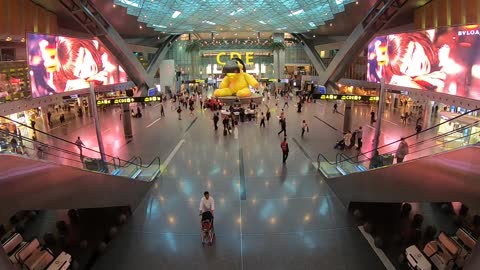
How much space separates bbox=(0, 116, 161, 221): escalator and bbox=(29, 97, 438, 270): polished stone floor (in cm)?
112

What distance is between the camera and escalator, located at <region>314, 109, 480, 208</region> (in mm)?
5559

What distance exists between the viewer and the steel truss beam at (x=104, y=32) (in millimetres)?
15752

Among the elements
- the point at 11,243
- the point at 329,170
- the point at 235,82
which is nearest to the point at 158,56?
the point at 235,82

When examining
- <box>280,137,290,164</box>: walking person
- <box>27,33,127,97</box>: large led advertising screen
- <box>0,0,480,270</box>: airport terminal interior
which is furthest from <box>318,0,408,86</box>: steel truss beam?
<box>27,33,127,97</box>: large led advertising screen

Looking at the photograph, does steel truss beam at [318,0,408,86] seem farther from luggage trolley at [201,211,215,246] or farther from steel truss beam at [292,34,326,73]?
steel truss beam at [292,34,326,73]

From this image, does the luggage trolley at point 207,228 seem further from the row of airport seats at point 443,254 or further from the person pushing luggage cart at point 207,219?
the row of airport seats at point 443,254

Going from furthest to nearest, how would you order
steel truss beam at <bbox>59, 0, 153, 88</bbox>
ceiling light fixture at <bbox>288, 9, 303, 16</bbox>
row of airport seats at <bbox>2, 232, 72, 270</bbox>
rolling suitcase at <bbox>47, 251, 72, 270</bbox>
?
1. ceiling light fixture at <bbox>288, 9, 303, 16</bbox>
2. steel truss beam at <bbox>59, 0, 153, 88</bbox>
3. row of airport seats at <bbox>2, 232, 72, 270</bbox>
4. rolling suitcase at <bbox>47, 251, 72, 270</bbox>

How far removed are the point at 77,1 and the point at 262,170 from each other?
11.8 metres

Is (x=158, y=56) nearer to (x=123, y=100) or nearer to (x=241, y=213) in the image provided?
(x=123, y=100)

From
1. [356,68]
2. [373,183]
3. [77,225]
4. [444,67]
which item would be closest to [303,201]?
[373,183]

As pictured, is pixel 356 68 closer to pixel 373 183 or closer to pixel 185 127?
pixel 185 127

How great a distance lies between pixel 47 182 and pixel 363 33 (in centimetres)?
1660

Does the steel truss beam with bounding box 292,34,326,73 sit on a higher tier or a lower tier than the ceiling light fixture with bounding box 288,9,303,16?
lower

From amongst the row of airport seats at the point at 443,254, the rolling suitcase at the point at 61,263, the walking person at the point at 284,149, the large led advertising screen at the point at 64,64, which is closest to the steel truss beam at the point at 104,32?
the large led advertising screen at the point at 64,64
